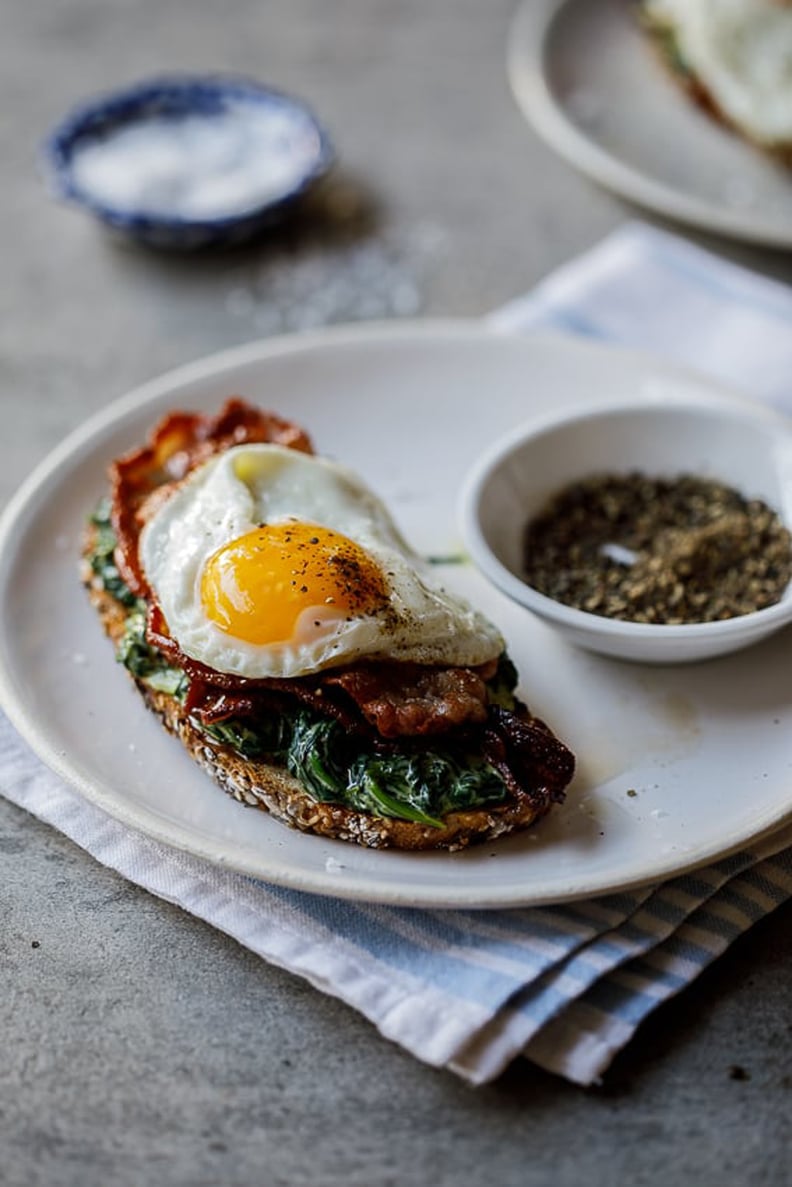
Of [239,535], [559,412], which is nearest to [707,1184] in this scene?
[239,535]

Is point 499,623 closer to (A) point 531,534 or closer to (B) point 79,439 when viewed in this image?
(A) point 531,534

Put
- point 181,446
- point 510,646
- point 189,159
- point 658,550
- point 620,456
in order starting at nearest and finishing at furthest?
point 510,646 → point 658,550 → point 181,446 → point 620,456 → point 189,159

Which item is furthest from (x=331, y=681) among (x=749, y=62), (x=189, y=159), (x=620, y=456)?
(x=749, y=62)

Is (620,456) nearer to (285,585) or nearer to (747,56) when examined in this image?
(285,585)

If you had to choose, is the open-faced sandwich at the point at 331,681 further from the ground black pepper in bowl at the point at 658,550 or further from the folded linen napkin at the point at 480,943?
the ground black pepper in bowl at the point at 658,550

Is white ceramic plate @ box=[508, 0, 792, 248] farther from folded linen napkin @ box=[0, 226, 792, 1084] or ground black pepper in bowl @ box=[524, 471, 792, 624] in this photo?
folded linen napkin @ box=[0, 226, 792, 1084]
